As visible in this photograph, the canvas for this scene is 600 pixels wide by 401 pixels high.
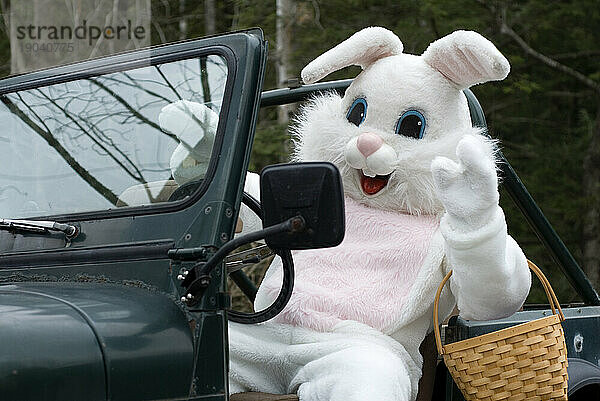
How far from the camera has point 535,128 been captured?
11.2 m

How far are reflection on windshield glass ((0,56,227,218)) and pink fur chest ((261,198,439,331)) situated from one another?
0.60m

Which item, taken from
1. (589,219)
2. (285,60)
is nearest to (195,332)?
(285,60)

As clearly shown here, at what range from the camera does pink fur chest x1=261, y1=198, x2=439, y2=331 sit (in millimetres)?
2637

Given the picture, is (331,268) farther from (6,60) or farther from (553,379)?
(6,60)

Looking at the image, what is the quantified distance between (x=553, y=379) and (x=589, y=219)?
751 cm

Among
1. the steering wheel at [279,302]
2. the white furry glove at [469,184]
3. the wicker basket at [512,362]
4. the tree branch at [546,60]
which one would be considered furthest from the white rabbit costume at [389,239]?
the tree branch at [546,60]

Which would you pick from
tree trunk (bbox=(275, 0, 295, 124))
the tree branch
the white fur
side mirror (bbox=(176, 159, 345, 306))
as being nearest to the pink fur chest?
the white fur

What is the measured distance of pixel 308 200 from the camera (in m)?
1.89

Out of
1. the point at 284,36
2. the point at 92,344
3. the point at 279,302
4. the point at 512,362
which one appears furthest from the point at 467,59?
the point at 284,36

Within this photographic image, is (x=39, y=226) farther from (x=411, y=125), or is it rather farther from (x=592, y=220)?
(x=592, y=220)

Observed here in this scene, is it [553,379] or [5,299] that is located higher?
[5,299]

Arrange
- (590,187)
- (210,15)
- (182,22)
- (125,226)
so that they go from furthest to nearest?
(182,22)
(210,15)
(590,187)
(125,226)

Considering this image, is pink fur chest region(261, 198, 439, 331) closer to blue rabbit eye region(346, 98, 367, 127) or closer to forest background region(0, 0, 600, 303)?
blue rabbit eye region(346, 98, 367, 127)

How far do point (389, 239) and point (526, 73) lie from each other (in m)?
7.97
